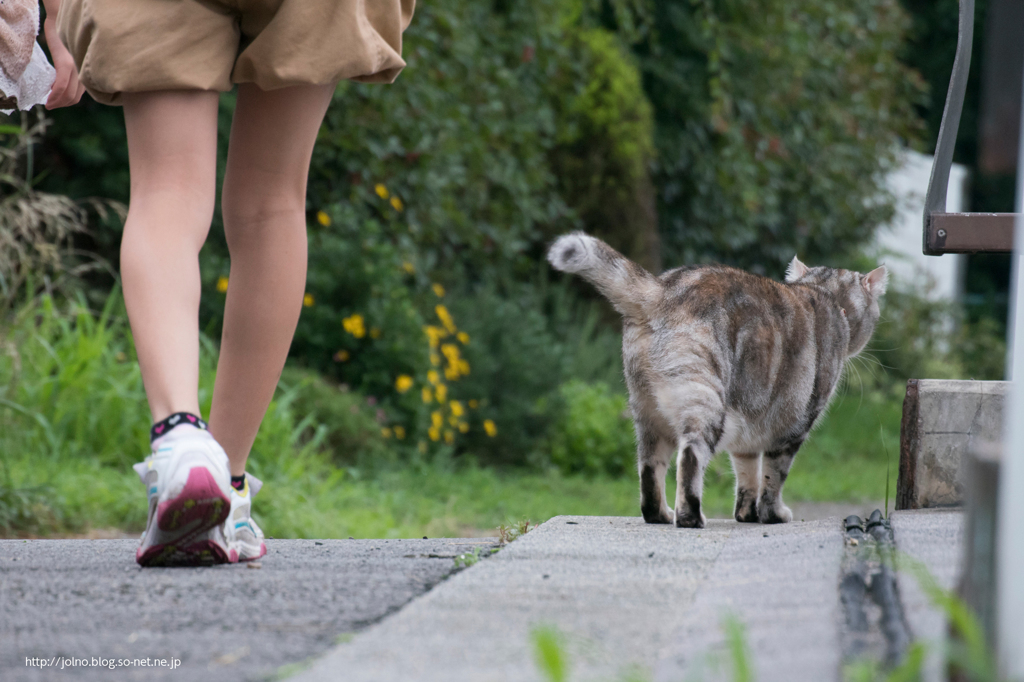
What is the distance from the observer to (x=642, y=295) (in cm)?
285

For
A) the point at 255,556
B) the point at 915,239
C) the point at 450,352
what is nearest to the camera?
the point at 255,556

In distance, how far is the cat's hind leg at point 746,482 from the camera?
10.0 feet

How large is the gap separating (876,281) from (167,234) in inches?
95.0

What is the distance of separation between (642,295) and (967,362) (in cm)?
1142

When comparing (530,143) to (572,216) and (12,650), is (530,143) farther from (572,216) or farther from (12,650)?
(12,650)

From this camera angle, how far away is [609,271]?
9.21 feet

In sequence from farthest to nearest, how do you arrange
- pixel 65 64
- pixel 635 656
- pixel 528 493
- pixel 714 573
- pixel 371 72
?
1. pixel 528 493
2. pixel 65 64
3. pixel 371 72
4. pixel 714 573
5. pixel 635 656

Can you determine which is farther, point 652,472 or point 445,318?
point 445,318

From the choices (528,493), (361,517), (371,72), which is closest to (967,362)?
(528,493)

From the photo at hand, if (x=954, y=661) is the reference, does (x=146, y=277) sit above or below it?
above

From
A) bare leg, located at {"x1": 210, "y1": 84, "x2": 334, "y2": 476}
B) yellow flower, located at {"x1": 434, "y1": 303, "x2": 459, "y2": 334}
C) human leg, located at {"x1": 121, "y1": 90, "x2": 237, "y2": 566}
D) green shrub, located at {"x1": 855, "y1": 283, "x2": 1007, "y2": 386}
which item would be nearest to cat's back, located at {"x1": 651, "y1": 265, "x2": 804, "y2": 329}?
bare leg, located at {"x1": 210, "y1": 84, "x2": 334, "y2": 476}

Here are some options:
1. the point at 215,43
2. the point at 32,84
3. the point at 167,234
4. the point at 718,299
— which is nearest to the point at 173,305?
the point at 167,234

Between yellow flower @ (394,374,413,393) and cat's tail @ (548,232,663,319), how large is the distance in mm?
3185

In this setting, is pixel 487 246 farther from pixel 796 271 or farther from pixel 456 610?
pixel 456 610
